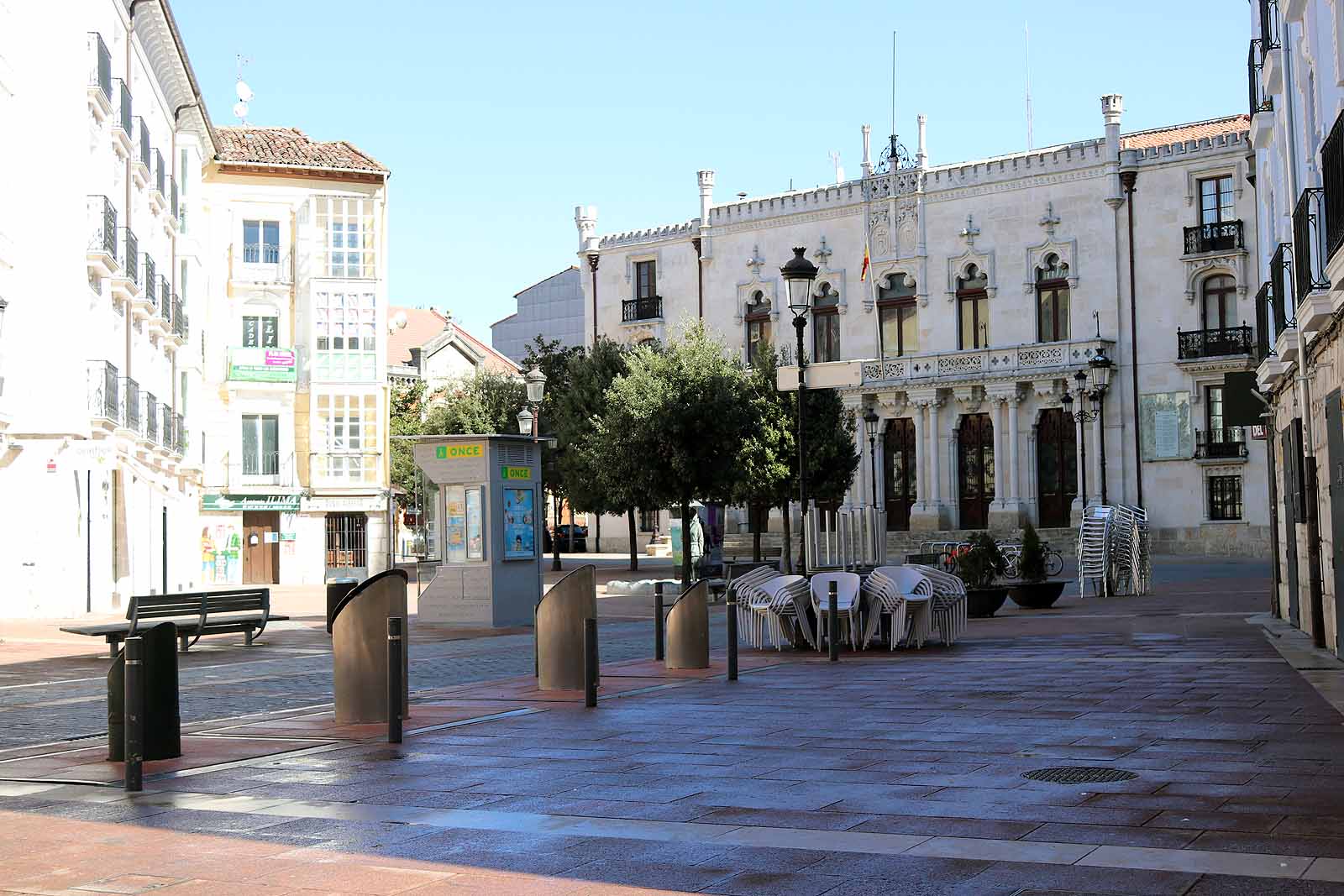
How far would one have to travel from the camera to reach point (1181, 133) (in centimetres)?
5319

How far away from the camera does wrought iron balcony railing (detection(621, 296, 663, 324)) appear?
62.9 metres

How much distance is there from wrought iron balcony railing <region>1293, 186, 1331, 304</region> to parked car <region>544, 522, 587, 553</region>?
53.1m

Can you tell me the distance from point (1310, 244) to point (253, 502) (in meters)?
38.8

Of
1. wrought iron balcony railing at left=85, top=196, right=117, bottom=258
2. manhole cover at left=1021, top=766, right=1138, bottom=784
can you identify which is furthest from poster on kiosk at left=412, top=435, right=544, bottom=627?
manhole cover at left=1021, top=766, right=1138, bottom=784

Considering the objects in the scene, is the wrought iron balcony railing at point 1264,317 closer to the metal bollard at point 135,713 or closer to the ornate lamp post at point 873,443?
the metal bollard at point 135,713

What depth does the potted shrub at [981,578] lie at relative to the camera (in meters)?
23.6

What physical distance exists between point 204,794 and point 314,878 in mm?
2439

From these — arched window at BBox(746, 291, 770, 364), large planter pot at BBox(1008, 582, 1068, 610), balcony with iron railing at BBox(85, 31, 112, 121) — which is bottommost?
large planter pot at BBox(1008, 582, 1068, 610)

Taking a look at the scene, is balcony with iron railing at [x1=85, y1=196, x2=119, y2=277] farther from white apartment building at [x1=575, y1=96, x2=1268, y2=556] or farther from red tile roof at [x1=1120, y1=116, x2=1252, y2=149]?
red tile roof at [x1=1120, y1=116, x2=1252, y2=149]

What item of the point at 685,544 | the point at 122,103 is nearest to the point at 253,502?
the point at 122,103

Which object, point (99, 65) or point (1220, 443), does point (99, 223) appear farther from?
point (1220, 443)

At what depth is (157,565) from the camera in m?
39.9

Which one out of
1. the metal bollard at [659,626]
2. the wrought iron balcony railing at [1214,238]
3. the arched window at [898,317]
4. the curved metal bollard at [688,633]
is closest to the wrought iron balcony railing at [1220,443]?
the wrought iron balcony railing at [1214,238]

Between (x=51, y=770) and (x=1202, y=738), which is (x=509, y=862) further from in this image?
(x=1202, y=738)
